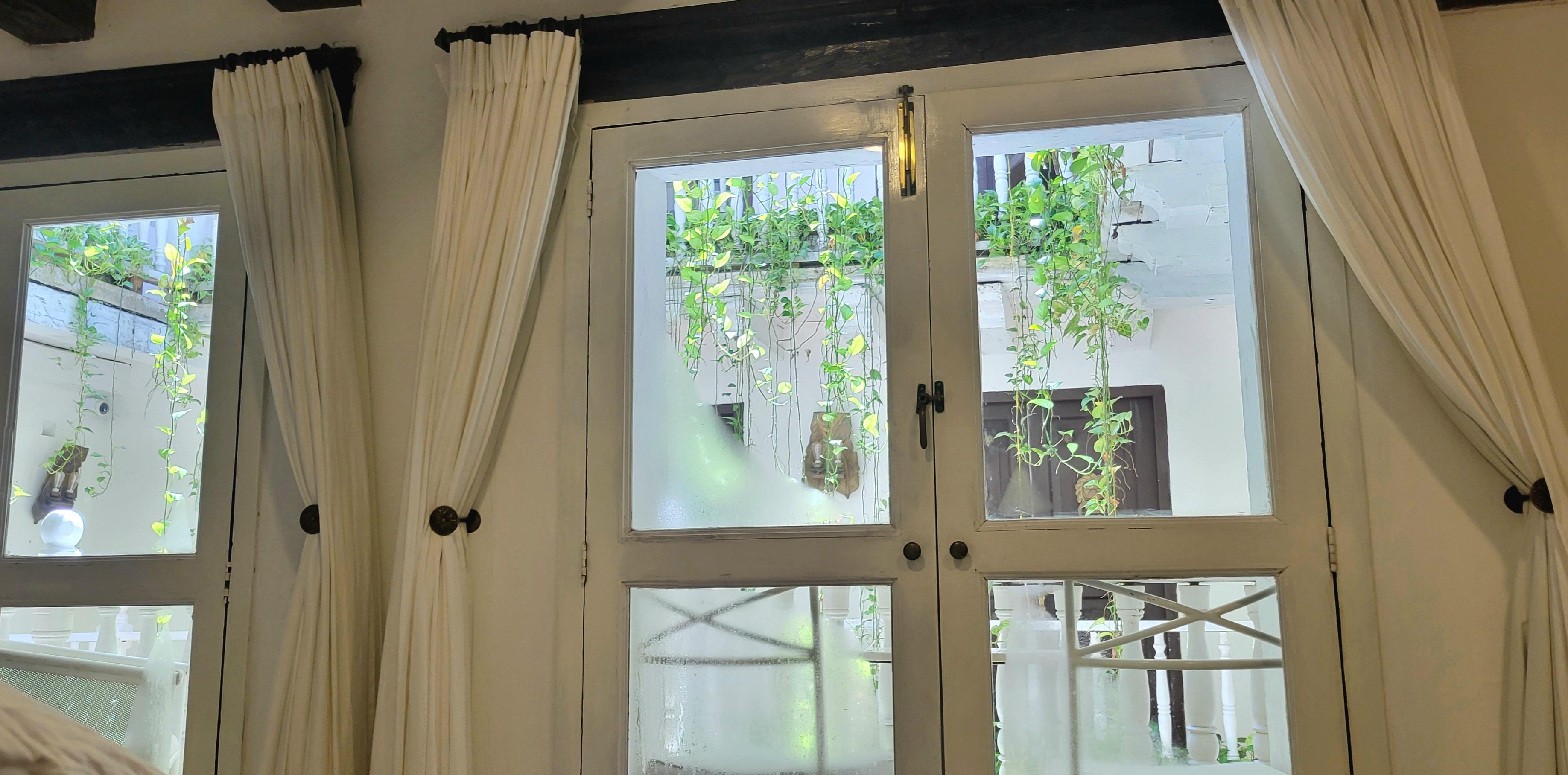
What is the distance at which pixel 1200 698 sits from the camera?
196cm

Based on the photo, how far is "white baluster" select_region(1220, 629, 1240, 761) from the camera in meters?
1.95

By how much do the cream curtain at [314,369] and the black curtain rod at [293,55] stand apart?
2cm

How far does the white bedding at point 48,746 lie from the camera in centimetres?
52

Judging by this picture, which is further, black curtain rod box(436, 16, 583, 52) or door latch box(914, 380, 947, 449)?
black curtain rod box(436, 16, 583, 52)

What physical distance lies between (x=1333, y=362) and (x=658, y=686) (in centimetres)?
153

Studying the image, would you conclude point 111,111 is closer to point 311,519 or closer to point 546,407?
point 311,519

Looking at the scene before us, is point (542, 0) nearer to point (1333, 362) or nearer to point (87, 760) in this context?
point (1333, 362)

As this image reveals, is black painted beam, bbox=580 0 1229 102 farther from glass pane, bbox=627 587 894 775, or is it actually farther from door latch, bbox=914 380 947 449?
glass pane, bbox=627 587 894 775

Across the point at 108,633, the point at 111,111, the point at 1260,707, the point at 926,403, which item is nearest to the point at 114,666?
the point at 108,633

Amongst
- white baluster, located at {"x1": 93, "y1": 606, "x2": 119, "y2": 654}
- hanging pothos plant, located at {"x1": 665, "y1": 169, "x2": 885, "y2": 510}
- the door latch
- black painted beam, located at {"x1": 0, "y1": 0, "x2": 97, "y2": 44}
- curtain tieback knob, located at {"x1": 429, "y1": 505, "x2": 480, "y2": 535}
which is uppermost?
black painted beam, located at {"x1": 0, "y1": 0, "x2": 97, "y2": 44}

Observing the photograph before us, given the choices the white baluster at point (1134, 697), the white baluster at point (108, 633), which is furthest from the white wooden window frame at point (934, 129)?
the white baluster at point (108, 633)

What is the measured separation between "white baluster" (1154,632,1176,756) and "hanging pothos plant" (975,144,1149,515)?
10.7 inches

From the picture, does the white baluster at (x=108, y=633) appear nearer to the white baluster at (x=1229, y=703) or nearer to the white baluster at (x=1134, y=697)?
the white baluster at (x=1134, y=697)

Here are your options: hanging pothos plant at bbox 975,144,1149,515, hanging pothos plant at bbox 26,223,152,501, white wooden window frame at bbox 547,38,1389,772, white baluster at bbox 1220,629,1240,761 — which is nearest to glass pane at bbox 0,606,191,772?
hanging pothos plant at bbox 26,223,152,501
